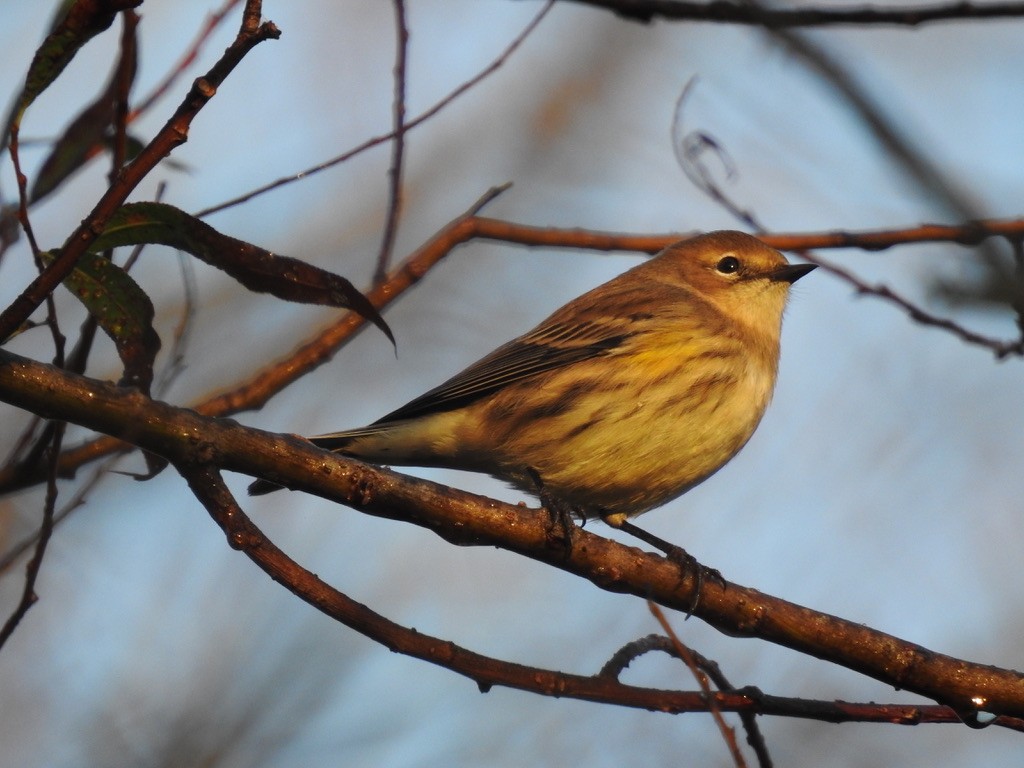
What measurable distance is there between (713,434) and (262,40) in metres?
3.62

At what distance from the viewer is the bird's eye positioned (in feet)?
22.9

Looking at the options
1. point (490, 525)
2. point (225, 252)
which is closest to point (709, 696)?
point (490, 525)

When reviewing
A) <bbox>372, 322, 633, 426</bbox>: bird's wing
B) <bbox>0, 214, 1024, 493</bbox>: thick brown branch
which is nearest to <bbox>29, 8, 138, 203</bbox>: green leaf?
<bbox>0, 214, 1024, 493</bbox>: thick brown branch

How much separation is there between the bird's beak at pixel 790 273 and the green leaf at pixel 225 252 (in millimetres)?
4211

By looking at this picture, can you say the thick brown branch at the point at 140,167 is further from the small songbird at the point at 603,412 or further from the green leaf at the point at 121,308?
the small songbird at the point at 603,412

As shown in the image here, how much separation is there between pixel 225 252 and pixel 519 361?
10.6 feet

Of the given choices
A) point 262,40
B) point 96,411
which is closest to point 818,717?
point 96,411

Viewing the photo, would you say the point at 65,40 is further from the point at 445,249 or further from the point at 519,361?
the point at 519,361

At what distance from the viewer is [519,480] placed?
5.63 meters

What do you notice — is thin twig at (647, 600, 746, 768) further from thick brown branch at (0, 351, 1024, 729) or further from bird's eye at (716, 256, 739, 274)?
bird's eye at (716, 256, 739, 274)

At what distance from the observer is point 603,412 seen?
552cm

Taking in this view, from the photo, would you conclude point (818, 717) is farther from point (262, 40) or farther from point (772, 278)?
→ point (772, 278)

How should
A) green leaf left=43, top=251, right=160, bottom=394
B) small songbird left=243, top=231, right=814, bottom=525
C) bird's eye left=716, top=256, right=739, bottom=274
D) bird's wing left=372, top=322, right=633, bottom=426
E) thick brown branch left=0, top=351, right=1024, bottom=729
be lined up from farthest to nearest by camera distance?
bird's eye left=716, top=256, right=739, bottom=274, bird's wing left=372, top=322, right=633, bottom=426, small songbird left=243, top=231, right=814, bottom=525, green leaf left=43, top=251, right=160, bottom=394, thick brown branch left=0, top=351, right=1024, bottom=729

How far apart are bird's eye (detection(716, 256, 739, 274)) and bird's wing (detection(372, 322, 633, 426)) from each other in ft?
3.65
